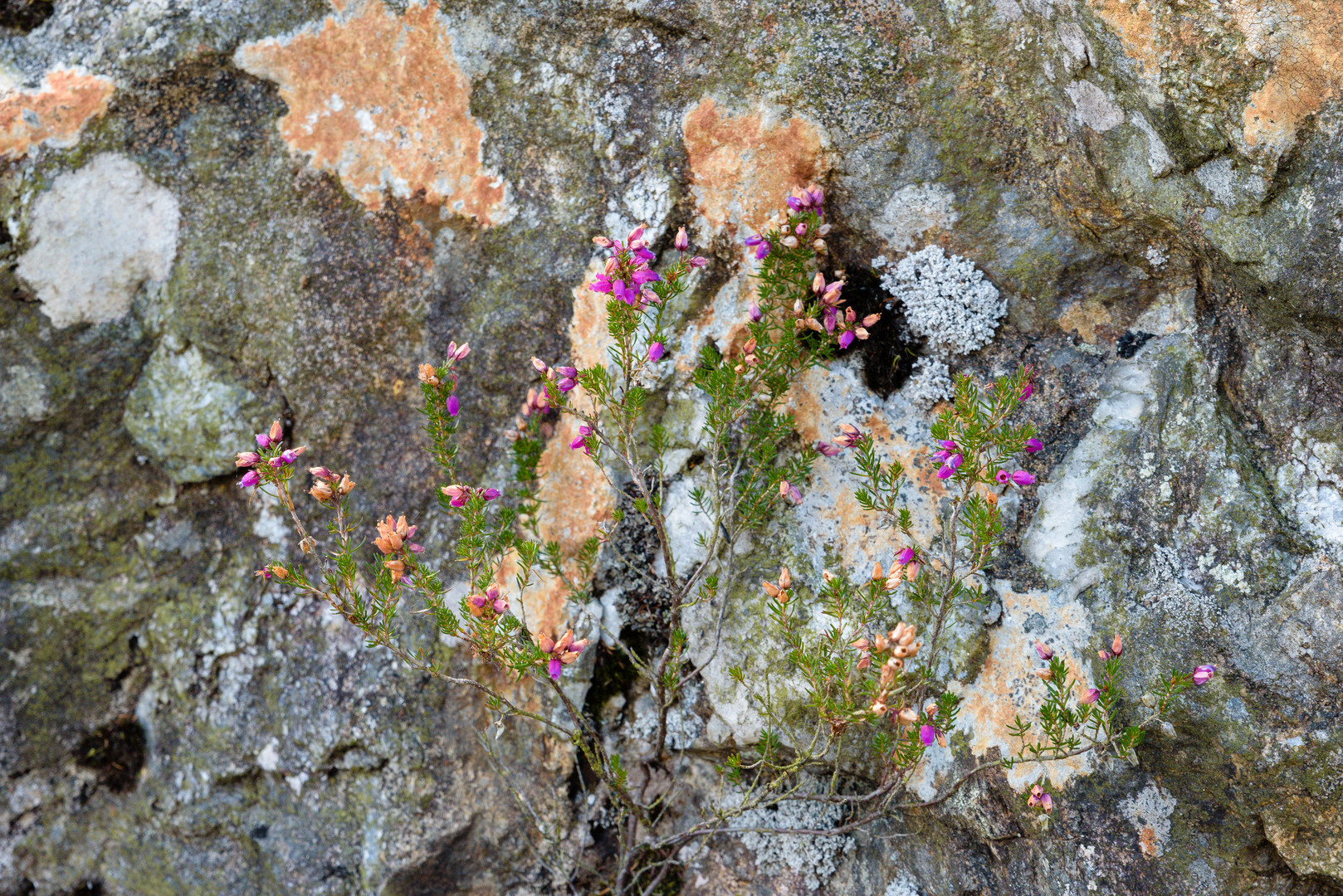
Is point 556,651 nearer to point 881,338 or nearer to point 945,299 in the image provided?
point 881,338

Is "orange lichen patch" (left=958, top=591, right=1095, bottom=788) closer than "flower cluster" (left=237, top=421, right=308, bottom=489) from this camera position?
No

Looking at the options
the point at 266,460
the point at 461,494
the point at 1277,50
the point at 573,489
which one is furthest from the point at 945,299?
the point at 266,460

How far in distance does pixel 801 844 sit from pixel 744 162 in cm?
213

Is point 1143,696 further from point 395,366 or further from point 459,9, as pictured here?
point 459,9

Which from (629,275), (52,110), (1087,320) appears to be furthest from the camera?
(52,110)

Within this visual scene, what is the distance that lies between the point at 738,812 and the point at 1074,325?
5.36ft

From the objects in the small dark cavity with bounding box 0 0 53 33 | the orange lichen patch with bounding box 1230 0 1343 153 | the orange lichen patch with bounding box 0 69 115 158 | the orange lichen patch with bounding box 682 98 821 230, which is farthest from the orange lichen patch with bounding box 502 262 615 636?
the small dark cavity with bounding box 0 0 53 33

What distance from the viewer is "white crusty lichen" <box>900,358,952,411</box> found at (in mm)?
2471

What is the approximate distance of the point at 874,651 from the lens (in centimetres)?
199

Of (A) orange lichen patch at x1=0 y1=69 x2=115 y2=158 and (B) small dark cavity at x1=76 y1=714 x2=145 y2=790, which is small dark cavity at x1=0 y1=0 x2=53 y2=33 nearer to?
(A) orange lichen patch at x1=0 y1=69 x2=115 y2=158

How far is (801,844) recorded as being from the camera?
2.68 meters

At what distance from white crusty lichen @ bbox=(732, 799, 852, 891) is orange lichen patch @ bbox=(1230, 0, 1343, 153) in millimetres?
2188

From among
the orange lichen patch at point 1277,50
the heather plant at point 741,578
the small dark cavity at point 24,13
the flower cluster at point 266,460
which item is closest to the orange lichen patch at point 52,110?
the small dark cavity at point 24,13

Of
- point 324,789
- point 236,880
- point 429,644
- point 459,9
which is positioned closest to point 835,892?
point 429,644
